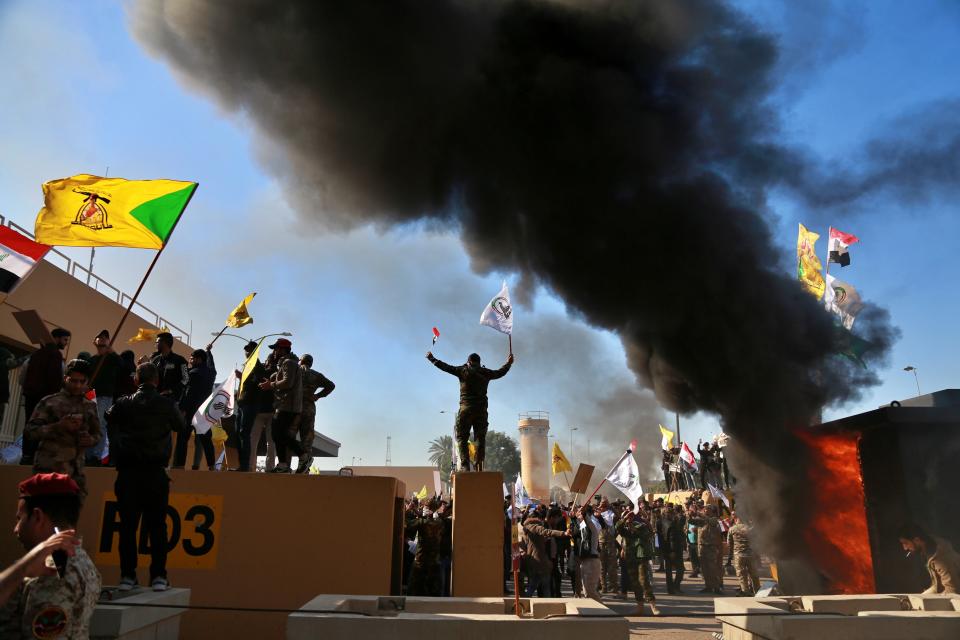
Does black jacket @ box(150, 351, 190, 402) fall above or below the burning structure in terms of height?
above

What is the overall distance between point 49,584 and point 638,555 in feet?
29.1

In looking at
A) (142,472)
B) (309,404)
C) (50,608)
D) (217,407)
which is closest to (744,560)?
(309,404)

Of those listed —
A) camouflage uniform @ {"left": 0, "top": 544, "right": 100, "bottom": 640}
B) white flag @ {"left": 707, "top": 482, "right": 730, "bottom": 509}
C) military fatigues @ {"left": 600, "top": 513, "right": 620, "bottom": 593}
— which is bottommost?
military fatigues @ {"left": 600, "top": 513, "right": 620, "bottom": 593}

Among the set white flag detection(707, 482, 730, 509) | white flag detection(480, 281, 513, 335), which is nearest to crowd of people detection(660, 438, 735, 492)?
white flag detection(707, 482, 730, 509)

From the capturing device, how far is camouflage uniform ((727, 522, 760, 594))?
11516mm

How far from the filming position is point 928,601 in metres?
5.34

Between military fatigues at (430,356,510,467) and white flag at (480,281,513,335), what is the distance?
206 cm

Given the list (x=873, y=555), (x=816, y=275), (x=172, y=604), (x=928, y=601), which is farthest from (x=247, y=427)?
(x=816, y=275)

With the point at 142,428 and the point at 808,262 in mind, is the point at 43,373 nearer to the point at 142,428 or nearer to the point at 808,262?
the point at 142,428

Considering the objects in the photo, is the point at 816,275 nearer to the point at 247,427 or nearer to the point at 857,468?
the point at 857,468

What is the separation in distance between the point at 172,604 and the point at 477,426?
4000mm

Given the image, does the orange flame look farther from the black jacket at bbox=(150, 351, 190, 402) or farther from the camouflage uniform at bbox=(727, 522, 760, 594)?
the black jacket at bbox=(150, 351, 190, 402)

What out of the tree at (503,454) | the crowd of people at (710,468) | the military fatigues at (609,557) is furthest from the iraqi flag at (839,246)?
the tree at (503,454)

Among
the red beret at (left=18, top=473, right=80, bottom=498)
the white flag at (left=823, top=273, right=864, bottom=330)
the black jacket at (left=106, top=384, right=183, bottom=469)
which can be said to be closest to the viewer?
the red beret at (left=18, top=473, right=80, bottom=498)
